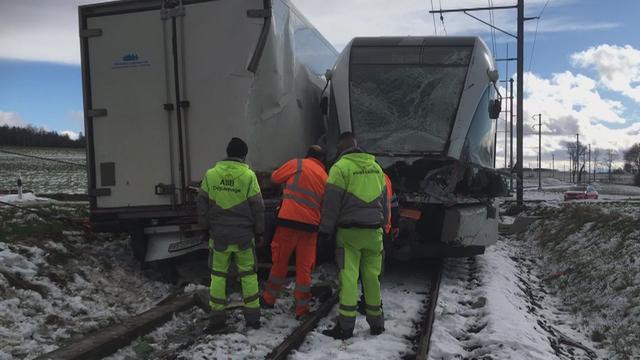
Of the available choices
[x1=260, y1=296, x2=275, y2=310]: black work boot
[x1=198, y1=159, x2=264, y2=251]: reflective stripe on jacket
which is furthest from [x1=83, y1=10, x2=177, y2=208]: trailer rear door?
[x1=260, y1=296, x2=275, y2=310]: black work boot

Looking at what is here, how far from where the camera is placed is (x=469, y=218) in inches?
Answer: 297

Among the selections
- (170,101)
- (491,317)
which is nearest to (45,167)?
(170,101)

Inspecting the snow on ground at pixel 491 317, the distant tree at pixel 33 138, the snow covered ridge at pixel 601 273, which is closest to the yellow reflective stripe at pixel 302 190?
the snow on ground at pixel 491 317

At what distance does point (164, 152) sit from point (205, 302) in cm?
197

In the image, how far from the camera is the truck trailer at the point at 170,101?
670 cm

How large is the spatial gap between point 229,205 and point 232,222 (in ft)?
0.52

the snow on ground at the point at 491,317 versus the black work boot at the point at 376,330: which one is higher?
the black work boot at the point at 376,330

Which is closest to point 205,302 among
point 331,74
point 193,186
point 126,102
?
point 193,186

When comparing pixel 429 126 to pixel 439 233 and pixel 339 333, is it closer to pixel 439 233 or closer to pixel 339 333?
pixel 439 233

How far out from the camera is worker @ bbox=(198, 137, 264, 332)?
17.2ft

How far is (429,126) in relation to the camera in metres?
7.86

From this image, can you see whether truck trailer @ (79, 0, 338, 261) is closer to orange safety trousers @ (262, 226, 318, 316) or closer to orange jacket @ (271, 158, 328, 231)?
orange jacket @ (271, 158, 328, 231)

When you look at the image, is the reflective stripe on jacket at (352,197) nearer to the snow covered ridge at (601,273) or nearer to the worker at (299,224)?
the worker at (299,224)

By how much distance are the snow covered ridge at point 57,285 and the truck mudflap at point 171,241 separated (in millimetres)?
457
